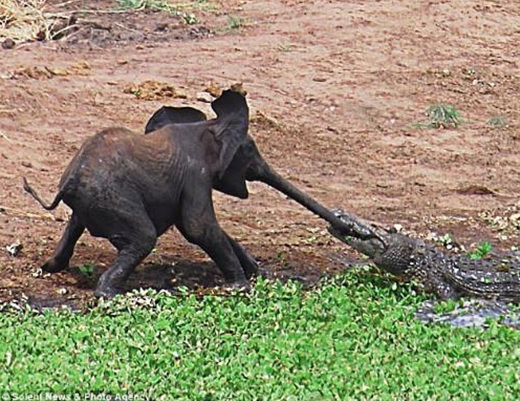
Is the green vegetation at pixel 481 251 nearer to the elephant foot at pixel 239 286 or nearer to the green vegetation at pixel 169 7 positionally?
the elephant foot at pixel 239 286

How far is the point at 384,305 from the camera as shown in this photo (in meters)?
8.22

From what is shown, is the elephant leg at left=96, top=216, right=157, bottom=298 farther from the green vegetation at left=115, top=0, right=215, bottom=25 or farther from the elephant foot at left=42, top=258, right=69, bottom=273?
the green vegetation at left=115, top=0, right=215, bottom=25

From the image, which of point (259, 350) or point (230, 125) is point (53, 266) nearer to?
point (230, 125)

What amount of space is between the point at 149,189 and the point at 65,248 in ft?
2.19

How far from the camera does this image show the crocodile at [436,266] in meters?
8.76

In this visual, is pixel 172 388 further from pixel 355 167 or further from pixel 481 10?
pixel 481 10

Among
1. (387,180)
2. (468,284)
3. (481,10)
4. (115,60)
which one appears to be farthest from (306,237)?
(481,10)

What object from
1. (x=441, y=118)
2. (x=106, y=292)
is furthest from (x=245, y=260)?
(x=441, y=118)

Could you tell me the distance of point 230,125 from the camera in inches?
A: 336

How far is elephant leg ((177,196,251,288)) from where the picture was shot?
27.2 ft

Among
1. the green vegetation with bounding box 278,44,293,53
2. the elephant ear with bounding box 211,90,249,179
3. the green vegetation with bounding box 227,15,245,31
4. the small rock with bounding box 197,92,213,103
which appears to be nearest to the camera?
the elephant ear with bounding box 211,90,249,179

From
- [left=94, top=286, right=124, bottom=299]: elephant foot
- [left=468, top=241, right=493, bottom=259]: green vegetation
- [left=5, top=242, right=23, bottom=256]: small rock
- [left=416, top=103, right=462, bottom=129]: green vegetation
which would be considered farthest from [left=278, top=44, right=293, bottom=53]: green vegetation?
[left=94, top=286, right=124, bottom=299]: elephant foot

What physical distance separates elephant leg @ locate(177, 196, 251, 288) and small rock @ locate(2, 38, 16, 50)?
608cm

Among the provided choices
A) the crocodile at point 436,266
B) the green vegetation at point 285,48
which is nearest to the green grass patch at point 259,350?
the crocodile at point 436,266
